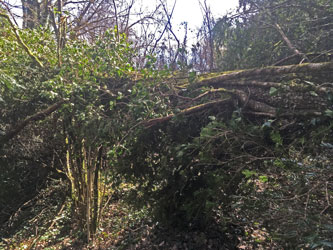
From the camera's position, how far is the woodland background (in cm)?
225

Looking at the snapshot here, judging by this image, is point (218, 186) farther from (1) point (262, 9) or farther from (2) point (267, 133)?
(1) point (262, 9)

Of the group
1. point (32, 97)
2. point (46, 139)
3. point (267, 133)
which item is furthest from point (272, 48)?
point (46, 139)

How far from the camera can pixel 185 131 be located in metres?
3.26

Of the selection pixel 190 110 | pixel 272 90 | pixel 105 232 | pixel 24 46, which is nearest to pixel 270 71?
pixel 272 90

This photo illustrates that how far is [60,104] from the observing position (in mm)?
3586

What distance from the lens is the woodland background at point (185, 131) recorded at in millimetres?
2246

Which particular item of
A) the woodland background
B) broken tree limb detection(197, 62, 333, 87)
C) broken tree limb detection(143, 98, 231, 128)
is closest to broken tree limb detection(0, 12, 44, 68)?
the woodland background

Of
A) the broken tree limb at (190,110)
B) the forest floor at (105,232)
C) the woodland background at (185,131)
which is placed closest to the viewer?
the woodland background at (185,131)

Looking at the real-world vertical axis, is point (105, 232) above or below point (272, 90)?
below

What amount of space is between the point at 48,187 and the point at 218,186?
5.47 meters

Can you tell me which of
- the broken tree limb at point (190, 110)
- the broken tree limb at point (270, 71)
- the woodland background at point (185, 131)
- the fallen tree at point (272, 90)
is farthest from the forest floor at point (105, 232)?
the broken tree limb at point (270, 71)

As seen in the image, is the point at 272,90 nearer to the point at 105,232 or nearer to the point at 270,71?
the point at 270,71

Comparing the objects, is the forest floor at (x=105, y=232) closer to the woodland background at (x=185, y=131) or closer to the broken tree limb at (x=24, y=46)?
the woodland background at (x=185, y=131)

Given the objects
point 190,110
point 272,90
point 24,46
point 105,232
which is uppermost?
point 24,46
